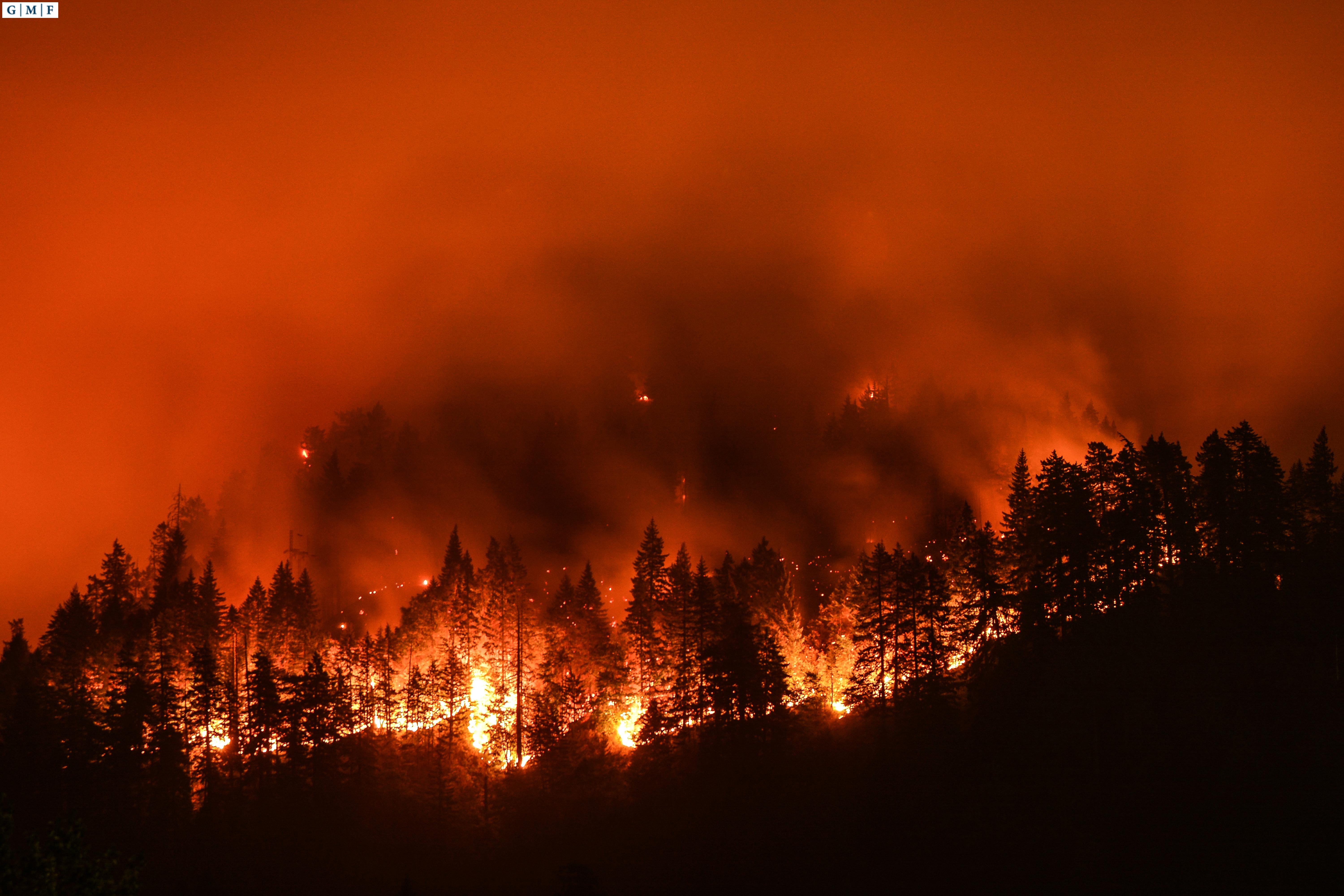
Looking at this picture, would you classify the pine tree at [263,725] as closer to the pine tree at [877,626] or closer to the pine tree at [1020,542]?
the pine tree at [877,626]

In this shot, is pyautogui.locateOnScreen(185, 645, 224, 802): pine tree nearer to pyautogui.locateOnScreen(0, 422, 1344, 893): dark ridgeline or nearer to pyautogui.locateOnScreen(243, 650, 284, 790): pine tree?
pyautogui.locateOnScreen(0, 422, 1344, 893): dark ridgeline

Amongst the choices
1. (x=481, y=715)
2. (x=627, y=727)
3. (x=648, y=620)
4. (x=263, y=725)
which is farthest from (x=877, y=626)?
(x=263, y=725)

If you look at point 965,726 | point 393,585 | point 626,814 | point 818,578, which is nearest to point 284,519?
point 393,585

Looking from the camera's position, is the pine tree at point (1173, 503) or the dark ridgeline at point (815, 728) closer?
the dark ridgeline at point (815, 728)

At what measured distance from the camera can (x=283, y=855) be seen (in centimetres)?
6881

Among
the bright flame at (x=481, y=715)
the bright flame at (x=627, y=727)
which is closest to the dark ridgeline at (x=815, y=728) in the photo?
the bright flame at (x=627, y=727)

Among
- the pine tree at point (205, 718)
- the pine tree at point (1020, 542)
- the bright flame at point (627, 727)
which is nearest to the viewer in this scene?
the pine tree at point (1020, 542)

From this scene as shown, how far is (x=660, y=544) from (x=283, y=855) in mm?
41578

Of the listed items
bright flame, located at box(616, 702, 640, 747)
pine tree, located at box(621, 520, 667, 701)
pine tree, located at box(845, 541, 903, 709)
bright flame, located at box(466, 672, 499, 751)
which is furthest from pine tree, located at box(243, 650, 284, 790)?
pine tree, located at box(845, 541, 903, 709)

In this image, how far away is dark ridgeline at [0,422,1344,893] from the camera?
59344mm

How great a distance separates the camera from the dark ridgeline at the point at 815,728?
195 ft

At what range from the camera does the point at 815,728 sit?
74688 millimetres

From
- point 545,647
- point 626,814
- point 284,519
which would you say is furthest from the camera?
point 284,519

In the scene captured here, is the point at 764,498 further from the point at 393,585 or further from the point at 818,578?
the point at 393,585
